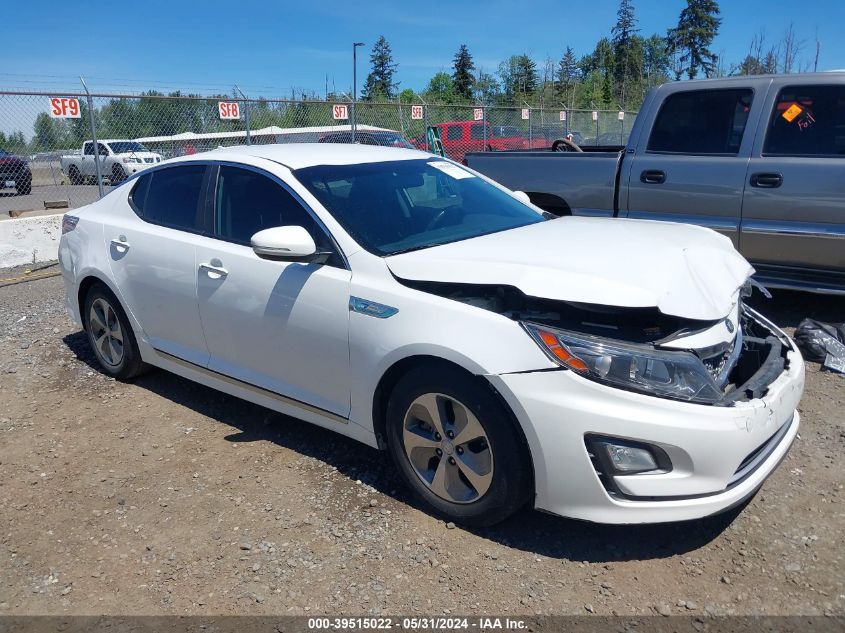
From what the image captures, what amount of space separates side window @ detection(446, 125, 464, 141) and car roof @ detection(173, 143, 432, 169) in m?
15.8

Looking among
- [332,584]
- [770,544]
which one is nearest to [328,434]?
[332,584]

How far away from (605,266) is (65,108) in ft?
30.9

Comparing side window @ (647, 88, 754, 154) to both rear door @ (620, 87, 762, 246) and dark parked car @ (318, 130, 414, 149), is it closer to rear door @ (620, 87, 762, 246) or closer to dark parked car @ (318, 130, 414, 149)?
rear door @ (620, 87, 762, 246)

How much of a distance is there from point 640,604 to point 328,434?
6.72 feet

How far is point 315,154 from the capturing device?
409cm

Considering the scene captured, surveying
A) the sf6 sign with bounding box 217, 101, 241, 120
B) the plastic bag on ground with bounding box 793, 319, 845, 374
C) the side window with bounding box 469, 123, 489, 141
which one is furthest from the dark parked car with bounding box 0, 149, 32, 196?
the plastic bag on ground with bounding box 793, 319, 845, 374

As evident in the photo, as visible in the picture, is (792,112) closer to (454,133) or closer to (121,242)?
(121,242)

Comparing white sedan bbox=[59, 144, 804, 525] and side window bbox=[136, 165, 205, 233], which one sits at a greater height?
side window bbox=[136, 165, 205, 233]

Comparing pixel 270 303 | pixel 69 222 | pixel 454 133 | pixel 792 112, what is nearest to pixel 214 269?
pixel 270 303

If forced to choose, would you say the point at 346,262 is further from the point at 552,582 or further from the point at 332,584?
the point at 552,582

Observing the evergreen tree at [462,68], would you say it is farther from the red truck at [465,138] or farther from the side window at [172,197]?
the side window at [172,197]

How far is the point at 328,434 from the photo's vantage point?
4.07 meters

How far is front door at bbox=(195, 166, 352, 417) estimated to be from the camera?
3350mm

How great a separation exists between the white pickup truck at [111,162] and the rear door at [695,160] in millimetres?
10961
